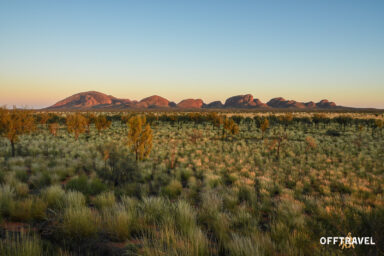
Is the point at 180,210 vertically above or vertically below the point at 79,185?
above

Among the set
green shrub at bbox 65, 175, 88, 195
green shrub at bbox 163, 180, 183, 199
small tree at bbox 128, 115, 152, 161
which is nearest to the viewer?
green shrub at bbox 65, 175, 88, 195

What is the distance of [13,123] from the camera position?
12531 mm

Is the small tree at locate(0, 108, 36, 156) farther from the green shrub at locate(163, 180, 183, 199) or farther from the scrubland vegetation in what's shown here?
the green shrub at locate(163, 180, 183, 199)

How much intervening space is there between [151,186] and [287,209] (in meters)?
5.10

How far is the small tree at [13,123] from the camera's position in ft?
40.3

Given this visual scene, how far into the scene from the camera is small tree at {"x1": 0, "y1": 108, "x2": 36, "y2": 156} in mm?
12277

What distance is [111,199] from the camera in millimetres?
5430

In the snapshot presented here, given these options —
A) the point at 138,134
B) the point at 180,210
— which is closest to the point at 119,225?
the point at 180,210

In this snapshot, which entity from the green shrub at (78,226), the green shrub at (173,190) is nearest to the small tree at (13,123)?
the green shrub at (173,190)

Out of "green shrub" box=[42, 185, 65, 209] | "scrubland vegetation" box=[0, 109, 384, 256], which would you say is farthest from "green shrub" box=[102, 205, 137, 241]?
"green shrub" box=[42, 185, 65, 209]

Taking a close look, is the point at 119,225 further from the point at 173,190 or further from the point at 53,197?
the point at 173,190

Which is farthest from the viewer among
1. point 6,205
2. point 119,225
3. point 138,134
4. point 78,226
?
point 138,134

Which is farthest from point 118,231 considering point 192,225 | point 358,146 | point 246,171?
point 358,146

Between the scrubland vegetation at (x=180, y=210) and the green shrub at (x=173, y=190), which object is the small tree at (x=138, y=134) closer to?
the scrubland vegetation at (x=180, y=210)
